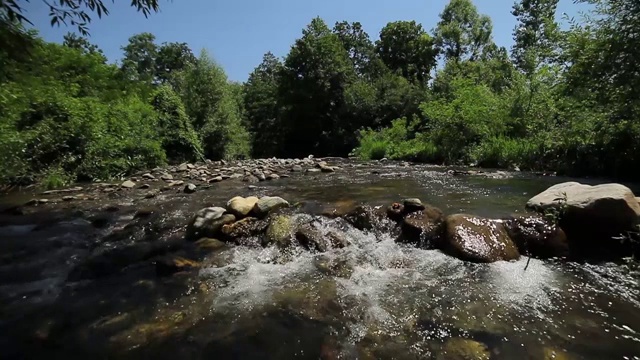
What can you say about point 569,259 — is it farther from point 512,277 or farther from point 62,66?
point 62,66

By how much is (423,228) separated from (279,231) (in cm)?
232

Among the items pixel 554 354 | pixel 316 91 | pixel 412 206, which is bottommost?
pixel 554 354

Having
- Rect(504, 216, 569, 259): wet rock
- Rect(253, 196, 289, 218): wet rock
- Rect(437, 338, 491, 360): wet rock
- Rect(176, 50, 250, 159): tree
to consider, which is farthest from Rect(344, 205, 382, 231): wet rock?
Rect(176, 50, 250, 159): tree

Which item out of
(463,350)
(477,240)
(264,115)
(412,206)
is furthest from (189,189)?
(264,115)

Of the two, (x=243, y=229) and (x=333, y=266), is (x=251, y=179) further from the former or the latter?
(x=333, y=266)

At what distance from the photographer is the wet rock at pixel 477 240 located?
5.03 m

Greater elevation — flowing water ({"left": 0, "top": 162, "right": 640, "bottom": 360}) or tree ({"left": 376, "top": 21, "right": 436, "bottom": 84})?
tree ({"left": 376, "top": 21, "right": 436, "bottom": 84})

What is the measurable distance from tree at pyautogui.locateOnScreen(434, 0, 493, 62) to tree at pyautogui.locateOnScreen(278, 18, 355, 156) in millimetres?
12846

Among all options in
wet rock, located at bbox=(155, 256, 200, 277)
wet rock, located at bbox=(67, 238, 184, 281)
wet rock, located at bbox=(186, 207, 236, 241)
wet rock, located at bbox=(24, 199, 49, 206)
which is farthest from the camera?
wet rock, located at bbox=(24, 199, 49, 206)

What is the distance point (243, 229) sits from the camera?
622cm

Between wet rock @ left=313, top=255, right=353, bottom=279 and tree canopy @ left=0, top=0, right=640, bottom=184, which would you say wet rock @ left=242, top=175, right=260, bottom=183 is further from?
wet rock @ left=313, top=255, right=353, bottom=279

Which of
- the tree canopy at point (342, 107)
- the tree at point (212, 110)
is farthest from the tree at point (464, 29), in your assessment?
the tree at point (212, 110)

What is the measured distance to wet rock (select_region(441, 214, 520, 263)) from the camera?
16.5 feet

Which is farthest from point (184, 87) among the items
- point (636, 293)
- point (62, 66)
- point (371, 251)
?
point (636, 293)
